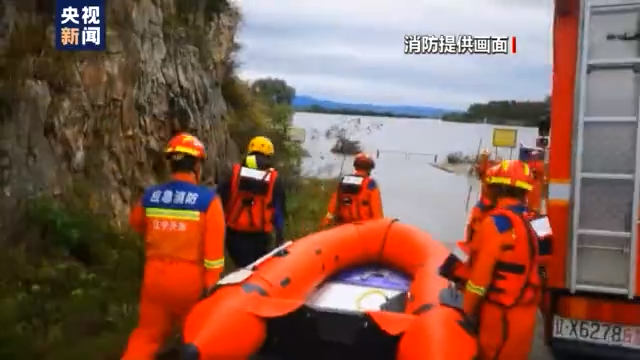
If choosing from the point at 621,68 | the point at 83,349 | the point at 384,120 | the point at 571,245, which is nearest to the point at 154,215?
the point at 83,349

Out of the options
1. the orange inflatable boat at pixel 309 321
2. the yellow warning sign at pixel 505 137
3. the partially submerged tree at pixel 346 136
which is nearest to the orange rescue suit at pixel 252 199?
the orange inflatable boat at pixel 309 321

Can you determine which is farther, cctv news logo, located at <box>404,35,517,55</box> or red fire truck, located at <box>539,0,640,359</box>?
cctv news logo, located at <box>404,35,517,55</box>

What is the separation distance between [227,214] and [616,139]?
3.25 m

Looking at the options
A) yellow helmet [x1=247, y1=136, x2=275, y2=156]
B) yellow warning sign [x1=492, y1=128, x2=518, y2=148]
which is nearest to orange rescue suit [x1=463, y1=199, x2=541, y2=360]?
yellow helmet [x1=247, y1=136, x2=275, y2=156]

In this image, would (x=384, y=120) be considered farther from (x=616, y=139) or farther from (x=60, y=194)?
(x=616, y=139)

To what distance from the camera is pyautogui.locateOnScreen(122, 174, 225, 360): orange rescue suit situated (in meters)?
4.60

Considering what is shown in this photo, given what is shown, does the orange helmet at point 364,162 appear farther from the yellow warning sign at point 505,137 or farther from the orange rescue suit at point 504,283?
the orange rescue suit at point 504,283

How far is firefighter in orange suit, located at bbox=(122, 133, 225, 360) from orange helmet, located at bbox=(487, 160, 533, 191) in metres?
1.54

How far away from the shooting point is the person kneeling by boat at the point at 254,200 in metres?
6.58

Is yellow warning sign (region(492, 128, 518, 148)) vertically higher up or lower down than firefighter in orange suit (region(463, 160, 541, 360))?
higher up

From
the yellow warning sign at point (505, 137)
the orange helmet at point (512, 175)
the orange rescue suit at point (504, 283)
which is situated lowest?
the orange rescue suit at point (504, 283)

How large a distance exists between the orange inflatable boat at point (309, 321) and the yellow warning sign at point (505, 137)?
3.52 m

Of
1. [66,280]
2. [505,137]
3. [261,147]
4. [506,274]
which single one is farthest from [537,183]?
[66,280]

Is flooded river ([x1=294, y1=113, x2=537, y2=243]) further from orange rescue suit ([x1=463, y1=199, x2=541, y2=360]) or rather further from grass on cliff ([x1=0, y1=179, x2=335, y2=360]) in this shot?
orange rescue suit ([x1=463, y1=199, x2=541, y2=360])
